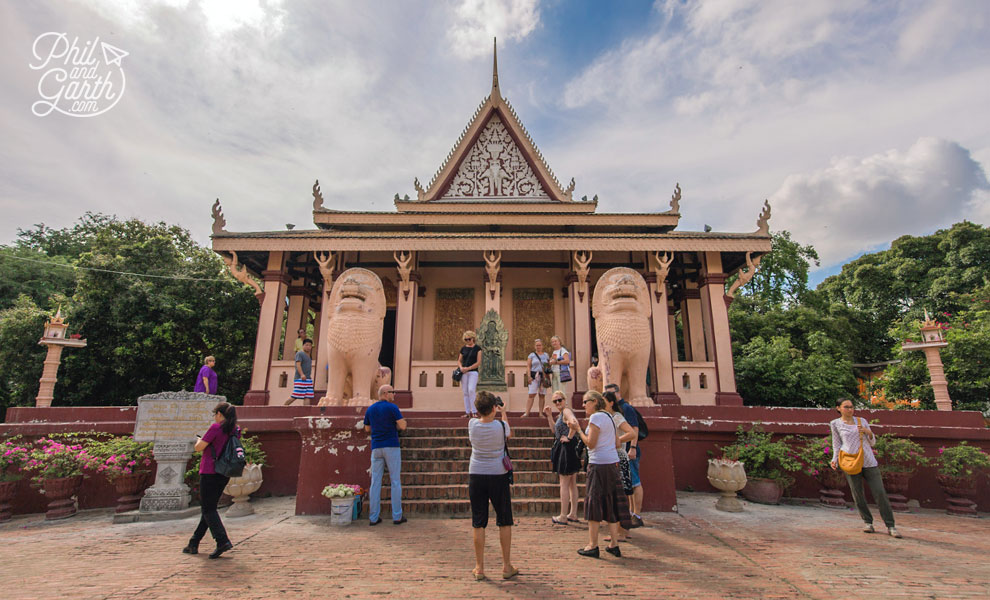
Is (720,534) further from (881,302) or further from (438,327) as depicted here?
(881,302)

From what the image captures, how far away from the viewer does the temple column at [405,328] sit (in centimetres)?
952

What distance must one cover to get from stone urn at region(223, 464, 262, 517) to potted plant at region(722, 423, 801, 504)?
614 cm

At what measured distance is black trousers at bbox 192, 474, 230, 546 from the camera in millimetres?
3854

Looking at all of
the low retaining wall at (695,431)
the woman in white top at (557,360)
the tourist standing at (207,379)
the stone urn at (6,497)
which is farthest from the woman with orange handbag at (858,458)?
the stone urn at (6,497)

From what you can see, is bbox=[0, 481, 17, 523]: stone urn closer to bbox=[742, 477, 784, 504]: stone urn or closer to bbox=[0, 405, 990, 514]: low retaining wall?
bbox=[0, 405, 990, 514]: low retaining wall

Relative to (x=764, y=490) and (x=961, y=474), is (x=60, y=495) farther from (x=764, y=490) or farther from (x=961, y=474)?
(x=961, y=474)

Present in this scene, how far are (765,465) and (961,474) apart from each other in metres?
2.50

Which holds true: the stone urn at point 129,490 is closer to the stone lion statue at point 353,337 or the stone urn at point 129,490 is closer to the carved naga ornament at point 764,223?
the stone lion statue at point 353,337

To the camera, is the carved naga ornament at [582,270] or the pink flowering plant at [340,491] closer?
the pink flowering plant at [340,491]

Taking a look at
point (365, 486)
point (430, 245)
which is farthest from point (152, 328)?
point (365, 486)

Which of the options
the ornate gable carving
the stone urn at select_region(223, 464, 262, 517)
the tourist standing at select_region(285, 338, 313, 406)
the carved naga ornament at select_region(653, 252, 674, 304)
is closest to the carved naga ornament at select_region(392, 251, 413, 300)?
the tourist standing at select_region(285, 338, 313, 406)

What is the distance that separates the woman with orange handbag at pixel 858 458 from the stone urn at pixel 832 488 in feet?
4.39

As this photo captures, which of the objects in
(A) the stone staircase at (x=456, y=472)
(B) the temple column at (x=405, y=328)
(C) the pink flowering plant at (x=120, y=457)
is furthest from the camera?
(B) the temple column at (x=405, y=328)

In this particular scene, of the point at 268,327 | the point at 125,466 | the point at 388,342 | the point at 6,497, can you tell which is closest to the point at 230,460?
→ the point at 125,466
